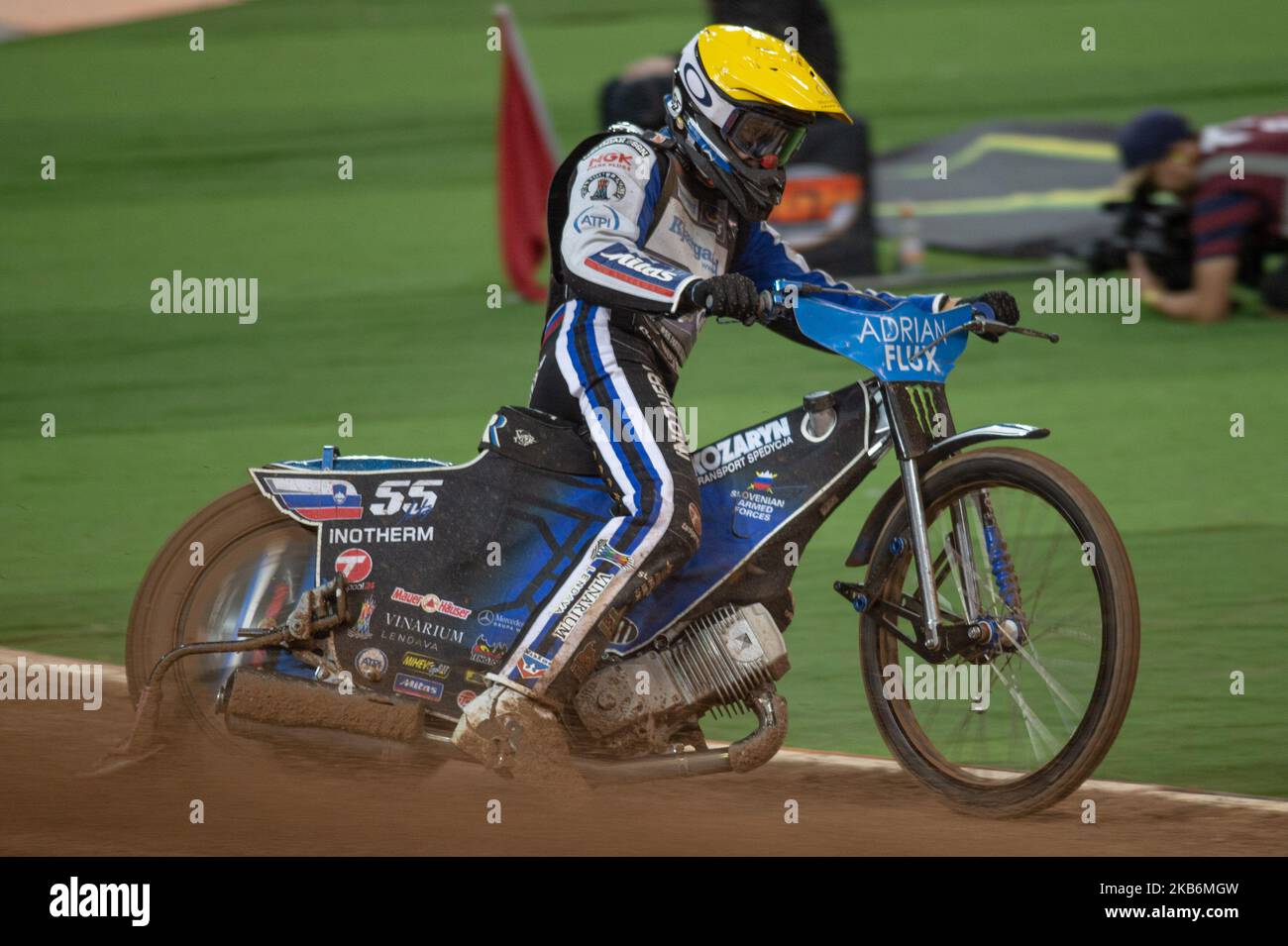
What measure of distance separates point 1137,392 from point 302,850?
674cm

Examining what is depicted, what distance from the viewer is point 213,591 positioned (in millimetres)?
5973

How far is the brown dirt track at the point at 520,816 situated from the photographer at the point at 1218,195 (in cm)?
707

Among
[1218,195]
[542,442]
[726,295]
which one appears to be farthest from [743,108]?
[1218,195]

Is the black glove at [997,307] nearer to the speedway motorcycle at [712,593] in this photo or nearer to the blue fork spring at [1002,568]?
the speedway motorcycle at [712,593]

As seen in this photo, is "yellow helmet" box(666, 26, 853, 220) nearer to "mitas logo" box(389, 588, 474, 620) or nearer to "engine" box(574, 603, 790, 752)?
"engine" box(574, 603, 790, 752)

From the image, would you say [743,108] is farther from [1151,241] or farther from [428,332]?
[1151,241]

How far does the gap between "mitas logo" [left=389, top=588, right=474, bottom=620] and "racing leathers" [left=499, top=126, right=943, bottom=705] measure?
264 mm

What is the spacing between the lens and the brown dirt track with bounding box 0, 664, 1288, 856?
5.28 metres

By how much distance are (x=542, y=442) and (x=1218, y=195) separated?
7.46m

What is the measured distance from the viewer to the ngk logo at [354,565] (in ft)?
19.0

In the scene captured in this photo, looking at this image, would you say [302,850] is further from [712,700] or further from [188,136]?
[188,136]

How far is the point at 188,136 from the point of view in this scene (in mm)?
20266

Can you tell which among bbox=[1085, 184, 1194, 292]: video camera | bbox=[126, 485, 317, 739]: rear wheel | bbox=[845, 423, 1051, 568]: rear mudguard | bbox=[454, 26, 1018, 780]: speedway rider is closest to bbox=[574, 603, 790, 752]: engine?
bbox=[454, 26, 1018, 780]: speedway rider

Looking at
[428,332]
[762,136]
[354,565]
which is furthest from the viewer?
[428,332]
